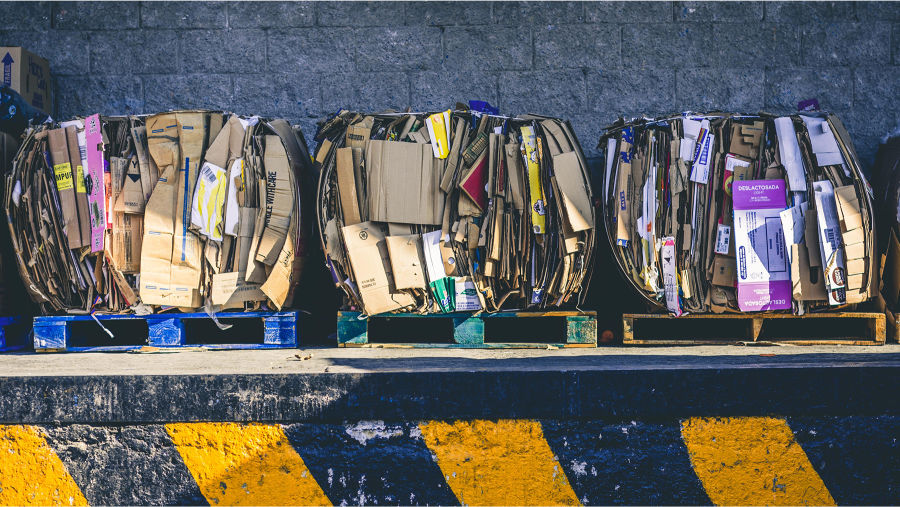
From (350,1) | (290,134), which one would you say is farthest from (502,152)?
(350,1)

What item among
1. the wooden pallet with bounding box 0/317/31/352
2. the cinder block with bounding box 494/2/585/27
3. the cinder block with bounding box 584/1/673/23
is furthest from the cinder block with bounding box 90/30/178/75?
the cinder block with bounding box 584/1/673/23

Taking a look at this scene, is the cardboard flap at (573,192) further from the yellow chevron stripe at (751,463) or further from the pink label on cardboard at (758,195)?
the yellow chevron stripe at (751,463)

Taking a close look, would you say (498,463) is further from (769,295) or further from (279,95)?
(279,95)

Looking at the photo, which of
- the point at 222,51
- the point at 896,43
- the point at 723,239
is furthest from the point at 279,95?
the point at 896,43

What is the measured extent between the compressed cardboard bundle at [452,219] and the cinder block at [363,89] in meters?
1.86

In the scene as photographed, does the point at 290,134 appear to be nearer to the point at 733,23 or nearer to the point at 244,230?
the point at 244,230

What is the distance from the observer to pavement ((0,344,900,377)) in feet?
7.30

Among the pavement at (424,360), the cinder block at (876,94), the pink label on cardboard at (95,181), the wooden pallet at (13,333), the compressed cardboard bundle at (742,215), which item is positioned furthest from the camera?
the cinder block at (876,94)

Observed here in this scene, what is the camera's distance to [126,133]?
3.29 metres

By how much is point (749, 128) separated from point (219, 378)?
2600mm

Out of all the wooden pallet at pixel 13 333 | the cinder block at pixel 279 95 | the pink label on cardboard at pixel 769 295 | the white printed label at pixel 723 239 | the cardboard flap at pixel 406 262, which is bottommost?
the wooden pallet at pixel 13 333

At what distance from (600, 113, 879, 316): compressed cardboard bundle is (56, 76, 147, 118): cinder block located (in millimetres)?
3753

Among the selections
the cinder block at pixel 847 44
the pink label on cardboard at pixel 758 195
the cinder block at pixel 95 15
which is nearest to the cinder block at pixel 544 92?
the cinder block at pixel 847 44

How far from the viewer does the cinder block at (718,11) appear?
4.98m
